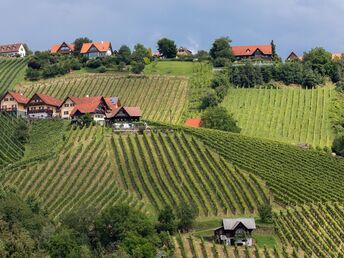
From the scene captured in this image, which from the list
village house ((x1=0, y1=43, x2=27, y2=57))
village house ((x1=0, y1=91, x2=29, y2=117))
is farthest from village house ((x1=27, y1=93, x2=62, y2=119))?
village house ((x1=0, y1=43, x2=27, y2=57))

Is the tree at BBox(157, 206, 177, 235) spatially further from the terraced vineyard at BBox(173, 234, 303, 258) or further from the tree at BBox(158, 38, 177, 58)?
the tree at BBox(158, 38, 177, 58)

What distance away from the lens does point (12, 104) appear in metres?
123

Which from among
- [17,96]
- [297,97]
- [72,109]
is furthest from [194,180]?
[297,97]

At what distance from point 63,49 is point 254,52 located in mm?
46612

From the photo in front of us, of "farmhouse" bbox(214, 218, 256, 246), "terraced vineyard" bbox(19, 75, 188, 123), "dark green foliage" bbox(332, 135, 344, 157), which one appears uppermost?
"terraced vineyard" bbox(19, 75, 188, 123)

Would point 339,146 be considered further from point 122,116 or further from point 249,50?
point 249,50

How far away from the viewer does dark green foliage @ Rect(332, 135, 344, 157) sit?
4338 inches

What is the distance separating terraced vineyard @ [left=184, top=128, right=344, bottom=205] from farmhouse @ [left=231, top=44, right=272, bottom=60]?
2649 inches

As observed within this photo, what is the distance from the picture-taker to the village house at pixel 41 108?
12200 cm

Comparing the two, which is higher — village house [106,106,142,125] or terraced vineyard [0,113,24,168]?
village house [106,106,142,125]

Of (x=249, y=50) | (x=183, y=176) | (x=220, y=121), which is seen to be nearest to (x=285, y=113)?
(x=220, y=121)

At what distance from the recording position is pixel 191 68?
522 feet

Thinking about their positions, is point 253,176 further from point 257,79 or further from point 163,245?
point 257,79

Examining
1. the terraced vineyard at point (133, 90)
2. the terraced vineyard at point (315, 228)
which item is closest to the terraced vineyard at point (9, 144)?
the terraced vineyard at point (133, 90)
